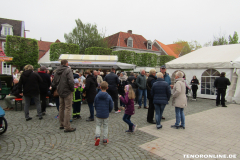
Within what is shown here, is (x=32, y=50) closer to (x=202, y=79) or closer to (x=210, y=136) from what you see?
(x=202, y=79)

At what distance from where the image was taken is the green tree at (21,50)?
21.6 m

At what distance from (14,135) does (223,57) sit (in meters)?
12.2

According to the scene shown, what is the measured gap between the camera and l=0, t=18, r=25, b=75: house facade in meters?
A: 27.4

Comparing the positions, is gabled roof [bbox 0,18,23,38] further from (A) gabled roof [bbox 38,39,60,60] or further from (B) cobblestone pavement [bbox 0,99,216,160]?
(B) cobblestone pavement [bbox 0,99,216,160]

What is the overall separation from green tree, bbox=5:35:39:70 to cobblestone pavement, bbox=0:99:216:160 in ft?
66.9

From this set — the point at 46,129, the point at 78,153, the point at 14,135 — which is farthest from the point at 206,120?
the point at 14,135

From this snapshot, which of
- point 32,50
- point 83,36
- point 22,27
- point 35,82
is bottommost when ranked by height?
point 35,82

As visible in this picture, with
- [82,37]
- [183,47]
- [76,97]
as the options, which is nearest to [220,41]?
[183,47]

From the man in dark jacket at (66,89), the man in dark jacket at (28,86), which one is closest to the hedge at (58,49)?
the man in dark jacket at (28,86)

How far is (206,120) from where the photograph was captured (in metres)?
6.04

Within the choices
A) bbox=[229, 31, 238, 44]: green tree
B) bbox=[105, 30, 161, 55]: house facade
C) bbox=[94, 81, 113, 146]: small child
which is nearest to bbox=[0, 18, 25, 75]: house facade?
bbox=[105, 30, 161, 55]: house facade

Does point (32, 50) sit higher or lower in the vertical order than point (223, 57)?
higher

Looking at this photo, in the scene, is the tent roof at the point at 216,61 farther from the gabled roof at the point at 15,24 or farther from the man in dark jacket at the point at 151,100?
the gabled roof at the point at 15,24

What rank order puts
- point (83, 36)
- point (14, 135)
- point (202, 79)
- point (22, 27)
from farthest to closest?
point (22, 27)
point (83, 36)
point (202, 79)
point (14, 135)
